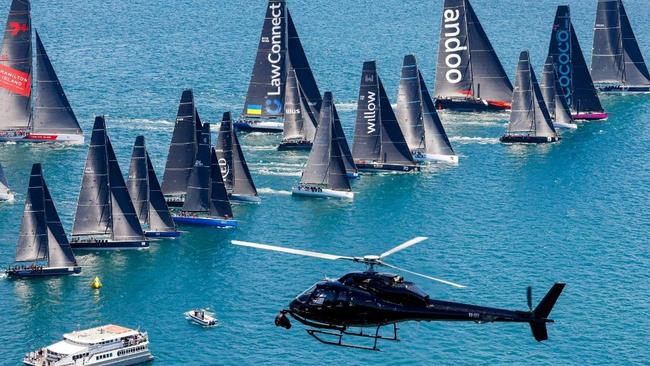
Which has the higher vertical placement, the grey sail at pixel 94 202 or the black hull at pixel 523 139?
the black hull at pixel 523 139

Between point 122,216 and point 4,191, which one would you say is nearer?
point 122,216

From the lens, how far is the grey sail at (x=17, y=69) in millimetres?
185125

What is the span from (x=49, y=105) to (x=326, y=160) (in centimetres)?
3730

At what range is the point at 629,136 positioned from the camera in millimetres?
197000

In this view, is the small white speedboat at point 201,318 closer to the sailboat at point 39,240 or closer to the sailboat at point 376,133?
the sailboat at point 39,240

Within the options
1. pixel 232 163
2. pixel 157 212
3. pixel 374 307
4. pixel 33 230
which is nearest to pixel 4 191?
pixel 157 212

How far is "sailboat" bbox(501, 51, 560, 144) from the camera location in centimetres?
18700

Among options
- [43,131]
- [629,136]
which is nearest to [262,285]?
[43,131]

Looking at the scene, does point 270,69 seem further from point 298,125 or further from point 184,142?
point 184,142

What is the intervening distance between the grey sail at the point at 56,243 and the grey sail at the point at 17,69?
4769 centimetres

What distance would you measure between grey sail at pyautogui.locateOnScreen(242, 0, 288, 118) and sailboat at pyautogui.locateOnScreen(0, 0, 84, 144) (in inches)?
834

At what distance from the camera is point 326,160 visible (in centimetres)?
16588

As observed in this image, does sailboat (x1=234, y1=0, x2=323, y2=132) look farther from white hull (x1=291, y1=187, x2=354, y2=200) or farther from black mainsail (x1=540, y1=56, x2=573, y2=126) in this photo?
black mainsail (x1=540, y1=56, x2=573, y2=126)

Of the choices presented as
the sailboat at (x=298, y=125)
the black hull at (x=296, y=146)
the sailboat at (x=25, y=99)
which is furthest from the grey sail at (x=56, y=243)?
the black hull at (x=296, y=146)
